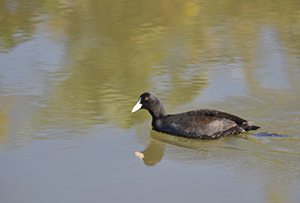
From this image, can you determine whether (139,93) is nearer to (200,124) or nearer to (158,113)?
(158,113)

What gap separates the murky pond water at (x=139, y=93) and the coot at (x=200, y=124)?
0.44 feet

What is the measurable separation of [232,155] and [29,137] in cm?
293

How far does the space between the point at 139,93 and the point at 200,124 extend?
2.28 metres

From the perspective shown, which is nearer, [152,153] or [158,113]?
[152,153]

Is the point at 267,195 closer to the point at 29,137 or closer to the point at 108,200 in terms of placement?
the point at 108,200

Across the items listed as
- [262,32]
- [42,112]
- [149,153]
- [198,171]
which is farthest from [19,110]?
[262,32]

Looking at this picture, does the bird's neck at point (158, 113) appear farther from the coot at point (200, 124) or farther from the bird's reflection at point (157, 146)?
the bird's reflection at point (157, 146)

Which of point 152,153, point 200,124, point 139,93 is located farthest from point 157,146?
point 139,93

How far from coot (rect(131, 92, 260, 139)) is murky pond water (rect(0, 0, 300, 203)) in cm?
13

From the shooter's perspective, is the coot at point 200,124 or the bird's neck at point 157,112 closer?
the coot at point 200,124

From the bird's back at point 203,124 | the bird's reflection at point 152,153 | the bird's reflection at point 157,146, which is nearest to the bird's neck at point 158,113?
the bird's back at point 203,124

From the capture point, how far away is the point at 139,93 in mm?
11008

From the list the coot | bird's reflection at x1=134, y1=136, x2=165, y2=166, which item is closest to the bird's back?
the coot

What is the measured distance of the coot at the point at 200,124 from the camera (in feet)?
29.2
